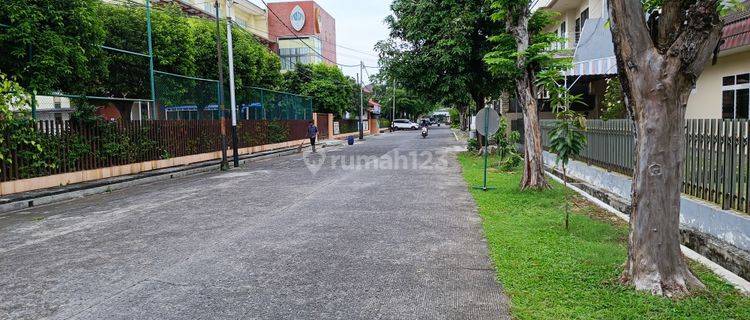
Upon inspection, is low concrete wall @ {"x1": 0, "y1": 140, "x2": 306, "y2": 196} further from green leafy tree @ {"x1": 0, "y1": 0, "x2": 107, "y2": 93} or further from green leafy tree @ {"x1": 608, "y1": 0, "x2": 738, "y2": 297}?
green leafy tree @ {"x1": 608, "y1": 0, "x2": 738, "y2": 297}

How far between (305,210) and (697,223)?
241 inches

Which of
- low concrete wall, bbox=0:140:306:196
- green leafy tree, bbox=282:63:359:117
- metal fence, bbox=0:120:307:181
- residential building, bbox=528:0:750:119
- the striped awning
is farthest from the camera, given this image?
green leafy tree, bbox=282:63:359:117

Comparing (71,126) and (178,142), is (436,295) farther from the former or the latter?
(178,142)

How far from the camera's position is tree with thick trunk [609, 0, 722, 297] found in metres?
4.45

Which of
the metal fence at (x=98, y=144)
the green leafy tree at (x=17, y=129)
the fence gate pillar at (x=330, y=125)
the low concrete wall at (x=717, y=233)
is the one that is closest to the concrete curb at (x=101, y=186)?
the metal fence at (x=98, y=144)

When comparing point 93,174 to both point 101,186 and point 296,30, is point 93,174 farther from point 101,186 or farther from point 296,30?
point 296,30

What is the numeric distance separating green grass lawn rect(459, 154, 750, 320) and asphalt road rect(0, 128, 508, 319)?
273 millimetres

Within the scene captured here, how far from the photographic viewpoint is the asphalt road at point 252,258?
454 cm

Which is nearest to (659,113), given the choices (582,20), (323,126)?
(582,20)

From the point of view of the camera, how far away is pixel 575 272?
5.27 m

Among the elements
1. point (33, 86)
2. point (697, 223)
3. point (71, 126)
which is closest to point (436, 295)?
point (697, 223)

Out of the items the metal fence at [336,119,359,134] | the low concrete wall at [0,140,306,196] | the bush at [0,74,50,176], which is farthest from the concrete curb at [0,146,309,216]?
the metal fence at [336,119,359,134]

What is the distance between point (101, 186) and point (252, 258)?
8890 millimetres

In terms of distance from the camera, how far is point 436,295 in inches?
188
